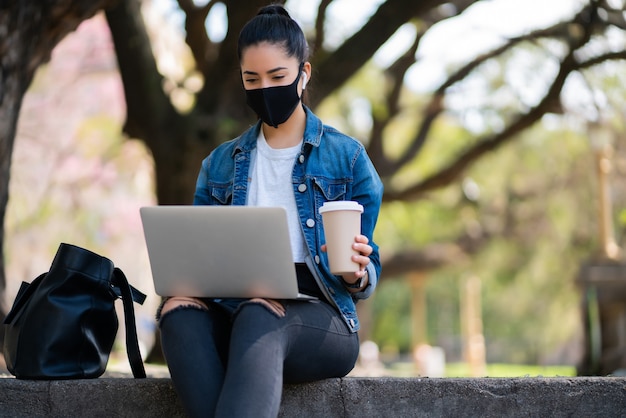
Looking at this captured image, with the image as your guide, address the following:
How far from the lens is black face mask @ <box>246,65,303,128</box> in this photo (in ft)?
9.09

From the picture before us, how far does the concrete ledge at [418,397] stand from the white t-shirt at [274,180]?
21.4 inches

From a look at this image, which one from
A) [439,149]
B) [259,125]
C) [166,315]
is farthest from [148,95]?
[439,149]

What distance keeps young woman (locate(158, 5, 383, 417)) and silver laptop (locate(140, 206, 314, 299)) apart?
0.22 ft

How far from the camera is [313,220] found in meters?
2.75

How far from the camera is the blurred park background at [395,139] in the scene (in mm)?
6898

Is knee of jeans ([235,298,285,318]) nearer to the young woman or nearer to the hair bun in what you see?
the young woman

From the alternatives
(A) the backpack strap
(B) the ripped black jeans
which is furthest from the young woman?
(A) the backpack strap

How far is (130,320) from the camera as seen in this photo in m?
2.81

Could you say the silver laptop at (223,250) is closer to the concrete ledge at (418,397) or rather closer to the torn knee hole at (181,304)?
the torn knee hole at (181,304)

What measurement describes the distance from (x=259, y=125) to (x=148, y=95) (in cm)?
415

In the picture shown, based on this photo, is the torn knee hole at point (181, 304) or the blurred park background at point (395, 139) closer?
the torn knee hole at point (181, 304)

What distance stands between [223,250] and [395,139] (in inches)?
Result: 509

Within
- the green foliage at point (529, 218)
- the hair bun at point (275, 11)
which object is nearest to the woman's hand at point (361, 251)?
the hair bun at point (275, 11)

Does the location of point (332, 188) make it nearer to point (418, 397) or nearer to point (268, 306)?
point (268, 306)
